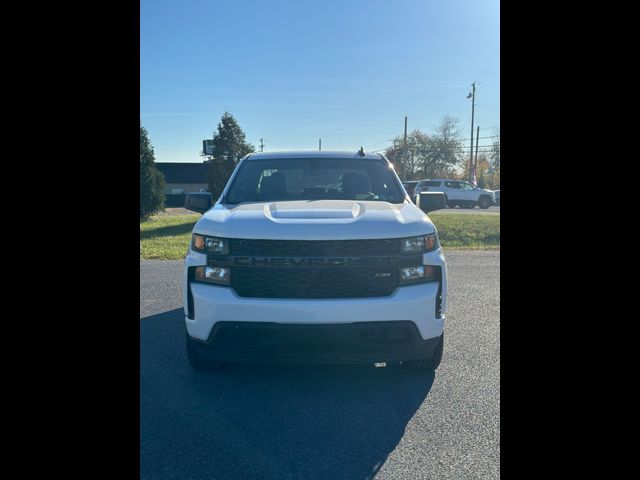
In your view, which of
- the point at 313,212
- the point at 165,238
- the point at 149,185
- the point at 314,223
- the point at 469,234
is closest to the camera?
the point at 314,223

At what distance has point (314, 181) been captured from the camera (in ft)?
15.6

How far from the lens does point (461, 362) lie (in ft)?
13.3

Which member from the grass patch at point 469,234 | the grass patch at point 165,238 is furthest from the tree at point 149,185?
the grass patch at point 469,234

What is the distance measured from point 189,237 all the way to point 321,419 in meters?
12.4

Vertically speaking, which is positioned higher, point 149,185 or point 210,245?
point 149,185

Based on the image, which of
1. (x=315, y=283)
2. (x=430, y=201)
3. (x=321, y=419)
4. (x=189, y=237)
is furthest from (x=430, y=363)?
(x=189, y=237)

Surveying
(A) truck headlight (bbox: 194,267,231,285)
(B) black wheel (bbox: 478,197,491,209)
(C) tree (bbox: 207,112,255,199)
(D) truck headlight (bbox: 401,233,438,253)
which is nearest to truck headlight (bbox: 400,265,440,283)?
(D) truck headlight (bbox: 401,233,438,253)

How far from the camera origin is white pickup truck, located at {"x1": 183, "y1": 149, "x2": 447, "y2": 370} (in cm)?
318

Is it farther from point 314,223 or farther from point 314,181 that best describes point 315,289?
point 314,181
